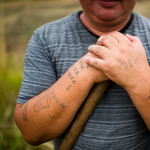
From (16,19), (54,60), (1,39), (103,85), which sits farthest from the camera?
(16,19)

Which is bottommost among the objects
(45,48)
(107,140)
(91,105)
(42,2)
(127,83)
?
(42,2)

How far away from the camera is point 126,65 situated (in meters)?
0.65

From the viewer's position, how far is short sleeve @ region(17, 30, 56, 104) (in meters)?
0.83

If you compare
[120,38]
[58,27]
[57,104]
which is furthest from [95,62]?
[58,27]

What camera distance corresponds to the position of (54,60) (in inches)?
35.1

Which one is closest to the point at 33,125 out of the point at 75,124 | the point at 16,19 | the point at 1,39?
the point at 75,124

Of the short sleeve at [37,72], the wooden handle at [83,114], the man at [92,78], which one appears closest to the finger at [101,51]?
the man at [92,78]

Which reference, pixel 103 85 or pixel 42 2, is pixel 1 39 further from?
pixel 103 85

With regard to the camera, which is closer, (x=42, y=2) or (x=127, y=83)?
(x=127, y=83)

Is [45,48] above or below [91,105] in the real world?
above

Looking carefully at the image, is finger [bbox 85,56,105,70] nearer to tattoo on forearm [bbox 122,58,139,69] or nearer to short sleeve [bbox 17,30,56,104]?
tattoo on forearm [bbox 122,58,139,69]

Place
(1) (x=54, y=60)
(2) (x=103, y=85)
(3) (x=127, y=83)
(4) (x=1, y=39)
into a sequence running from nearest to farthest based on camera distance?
(3) (x=127, y=83), (2) (x=103, y=85), (1) (x=54, y=60), (4) (x=1, y=39)

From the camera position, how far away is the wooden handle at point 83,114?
0.78m

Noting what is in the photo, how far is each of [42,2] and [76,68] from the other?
3.46 metres
